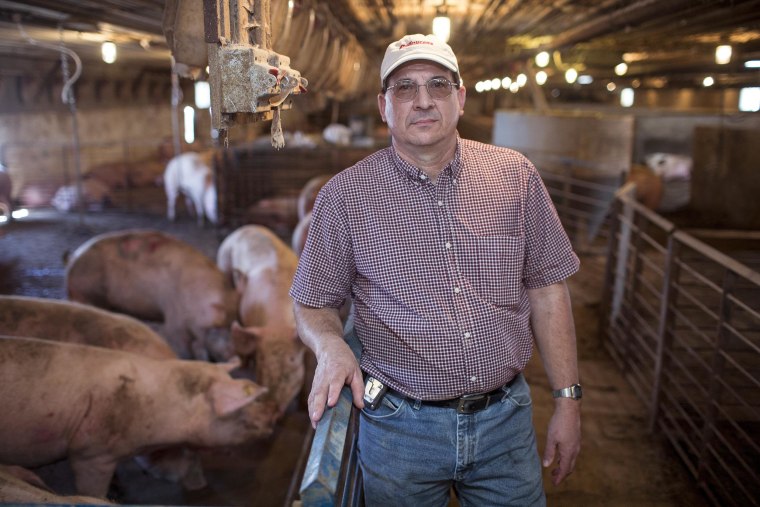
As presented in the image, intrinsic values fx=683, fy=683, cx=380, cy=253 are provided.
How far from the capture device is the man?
2240 mm

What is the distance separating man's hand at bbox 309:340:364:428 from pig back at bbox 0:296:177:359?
3.12 m

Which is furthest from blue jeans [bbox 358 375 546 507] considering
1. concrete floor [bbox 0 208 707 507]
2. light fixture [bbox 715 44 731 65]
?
light fixture [bbox 715 44 731 65]

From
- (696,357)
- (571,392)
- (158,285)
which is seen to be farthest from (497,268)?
(158,285)

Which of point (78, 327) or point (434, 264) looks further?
point (78, 327)

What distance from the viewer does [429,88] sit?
231cm

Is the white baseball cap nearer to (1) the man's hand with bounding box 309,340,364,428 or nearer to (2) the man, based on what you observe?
(2) the man

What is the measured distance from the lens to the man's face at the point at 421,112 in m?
2.29

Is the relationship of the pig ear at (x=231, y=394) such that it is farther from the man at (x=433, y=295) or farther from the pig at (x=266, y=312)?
the man at (x=433, y=295)

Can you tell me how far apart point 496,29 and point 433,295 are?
30.6 ft

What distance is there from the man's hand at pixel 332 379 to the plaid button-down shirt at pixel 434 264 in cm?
23

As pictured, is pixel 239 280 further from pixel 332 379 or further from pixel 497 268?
pixel 332 379

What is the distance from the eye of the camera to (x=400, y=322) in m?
2.25

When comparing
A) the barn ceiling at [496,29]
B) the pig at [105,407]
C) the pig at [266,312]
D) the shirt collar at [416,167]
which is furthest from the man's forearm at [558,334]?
the pig at [266,312]

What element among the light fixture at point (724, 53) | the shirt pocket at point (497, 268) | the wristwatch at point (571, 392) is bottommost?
the wristwatch at point (571, 392)
